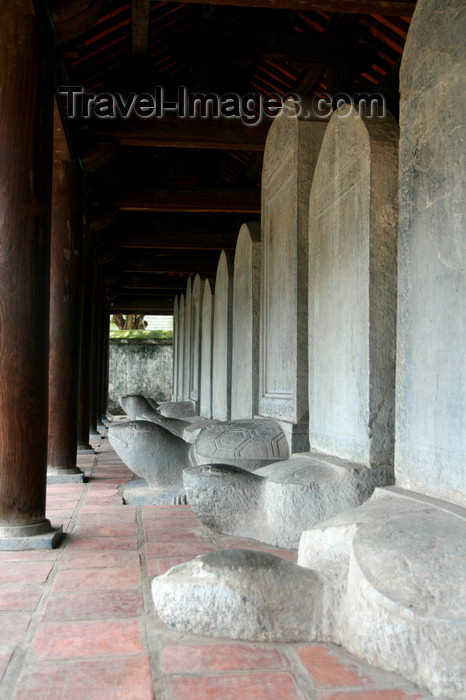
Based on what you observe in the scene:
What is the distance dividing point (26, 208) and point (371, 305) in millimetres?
2044

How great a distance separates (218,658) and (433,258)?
195 centimetres

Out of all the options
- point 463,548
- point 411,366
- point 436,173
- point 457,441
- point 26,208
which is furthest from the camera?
point 26,208

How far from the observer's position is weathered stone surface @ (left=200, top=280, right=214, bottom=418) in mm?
10188

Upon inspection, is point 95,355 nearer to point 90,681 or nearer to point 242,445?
point 242,445

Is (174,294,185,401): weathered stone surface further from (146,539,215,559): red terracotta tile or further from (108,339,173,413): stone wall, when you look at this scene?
(146,539,215,559): red terracotta tile

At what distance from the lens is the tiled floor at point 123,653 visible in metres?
1.80

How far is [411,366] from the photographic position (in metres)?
3.14

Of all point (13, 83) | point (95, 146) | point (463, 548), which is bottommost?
point (463, 548)

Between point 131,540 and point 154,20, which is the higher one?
point 154,20

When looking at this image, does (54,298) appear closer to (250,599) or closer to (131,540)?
(131,540)

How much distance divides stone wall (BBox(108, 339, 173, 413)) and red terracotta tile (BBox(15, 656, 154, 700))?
943 inches

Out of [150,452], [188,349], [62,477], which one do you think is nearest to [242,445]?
[150,452]

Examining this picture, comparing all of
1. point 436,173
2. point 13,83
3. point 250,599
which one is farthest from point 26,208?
point 250,599

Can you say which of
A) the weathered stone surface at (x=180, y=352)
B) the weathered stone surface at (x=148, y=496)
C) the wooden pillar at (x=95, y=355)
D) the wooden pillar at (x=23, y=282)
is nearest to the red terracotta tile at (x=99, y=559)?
the wooden pillar at (x=23, y=282)
